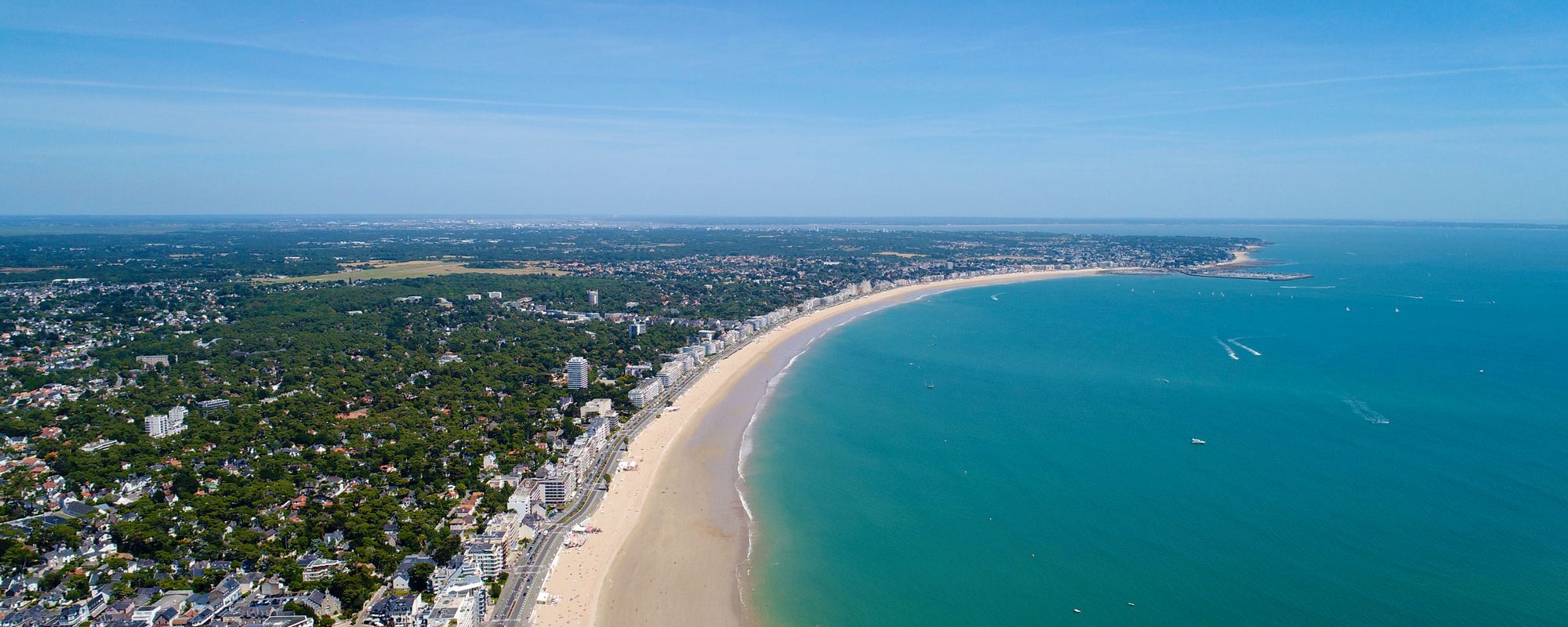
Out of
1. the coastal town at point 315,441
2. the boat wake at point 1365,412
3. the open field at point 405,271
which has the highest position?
the open field at point 405,271

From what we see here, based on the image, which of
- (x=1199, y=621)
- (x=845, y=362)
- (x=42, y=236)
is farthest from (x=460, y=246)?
(x=1199, y=621)

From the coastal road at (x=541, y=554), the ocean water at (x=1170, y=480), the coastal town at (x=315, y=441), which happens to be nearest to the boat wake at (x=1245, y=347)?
the ocean water at (x=1170, y=480)

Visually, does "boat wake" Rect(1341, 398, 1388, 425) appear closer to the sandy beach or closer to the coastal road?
the sandy beach

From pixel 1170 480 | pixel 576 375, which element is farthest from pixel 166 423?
pixel 1170 480

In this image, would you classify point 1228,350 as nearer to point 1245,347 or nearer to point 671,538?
point 1245,347

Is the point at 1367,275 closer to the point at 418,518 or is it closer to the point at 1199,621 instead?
the point at 1199,621

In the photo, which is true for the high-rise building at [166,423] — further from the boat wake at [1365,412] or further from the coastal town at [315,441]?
the boat wake at [1365,412]
